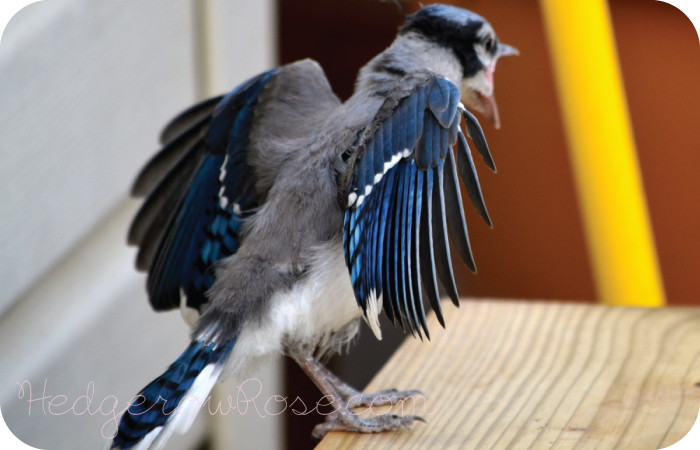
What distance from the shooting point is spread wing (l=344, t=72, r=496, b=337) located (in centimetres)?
57

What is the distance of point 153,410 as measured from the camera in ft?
1.90

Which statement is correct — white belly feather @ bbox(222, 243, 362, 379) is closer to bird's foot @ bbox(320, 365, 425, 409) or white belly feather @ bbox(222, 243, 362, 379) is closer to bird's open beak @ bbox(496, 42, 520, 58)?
bird's foot @ bbox(320, 365, 425, 409)

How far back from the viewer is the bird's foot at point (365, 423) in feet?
2.19

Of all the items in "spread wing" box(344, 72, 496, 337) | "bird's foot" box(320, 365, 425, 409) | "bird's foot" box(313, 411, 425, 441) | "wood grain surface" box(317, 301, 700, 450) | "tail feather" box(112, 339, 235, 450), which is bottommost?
"wood grain surface" box(317, 301, 700, 450)

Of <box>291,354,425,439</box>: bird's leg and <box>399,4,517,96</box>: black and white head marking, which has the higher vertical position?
<box>399,4,517,96</box>: black and white head marking

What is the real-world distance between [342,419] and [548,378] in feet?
0.76

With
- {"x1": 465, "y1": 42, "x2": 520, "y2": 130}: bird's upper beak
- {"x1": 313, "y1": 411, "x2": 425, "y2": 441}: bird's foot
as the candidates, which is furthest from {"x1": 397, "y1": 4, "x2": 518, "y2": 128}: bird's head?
{"x1": 313, "y1": 411, "x2": 425, "y2": 441}: bird's foot

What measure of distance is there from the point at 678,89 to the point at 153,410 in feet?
2.00

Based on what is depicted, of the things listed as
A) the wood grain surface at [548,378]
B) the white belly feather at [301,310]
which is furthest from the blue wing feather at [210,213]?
the wood grain surface at [548,378]

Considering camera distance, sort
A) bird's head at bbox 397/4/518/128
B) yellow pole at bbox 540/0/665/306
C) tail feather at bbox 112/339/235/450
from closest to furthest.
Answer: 1. tail feather at bbox 112/339/235/450
2. yellow pole at bbox 540/0/665/306
3. bird's head at bbox 397/4/518/128

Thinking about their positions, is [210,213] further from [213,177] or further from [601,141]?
[601,141]

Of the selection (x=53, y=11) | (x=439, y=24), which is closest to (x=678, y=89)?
(x=439, y=24)

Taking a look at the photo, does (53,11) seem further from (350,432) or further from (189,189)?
(350,432)

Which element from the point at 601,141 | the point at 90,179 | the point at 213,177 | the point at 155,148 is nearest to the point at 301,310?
the point at 213,177
